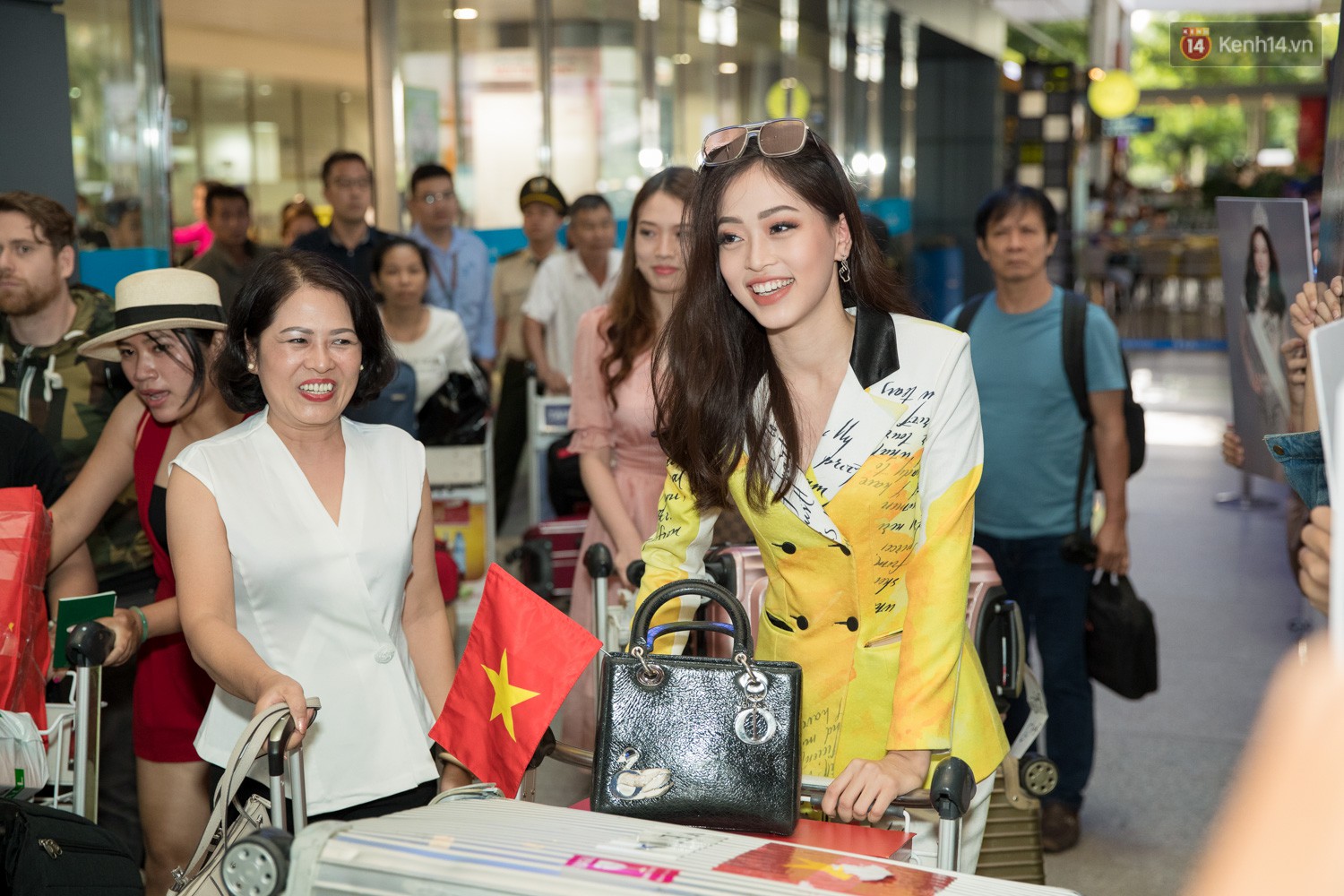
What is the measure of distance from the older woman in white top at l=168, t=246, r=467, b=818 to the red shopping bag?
0.36 metres

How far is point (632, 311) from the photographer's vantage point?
3.84m

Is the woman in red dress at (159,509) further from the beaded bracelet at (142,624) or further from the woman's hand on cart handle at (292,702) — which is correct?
the woman's hand on cart handle at (292,702)

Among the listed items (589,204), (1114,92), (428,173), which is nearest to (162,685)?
(589,204)

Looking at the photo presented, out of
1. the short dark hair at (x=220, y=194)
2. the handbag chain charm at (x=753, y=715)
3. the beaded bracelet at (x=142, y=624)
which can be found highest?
the short dark hair at (x=220, y=194)

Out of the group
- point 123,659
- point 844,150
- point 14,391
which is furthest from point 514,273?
point 844,150

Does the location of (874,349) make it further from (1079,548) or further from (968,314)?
(968,314)

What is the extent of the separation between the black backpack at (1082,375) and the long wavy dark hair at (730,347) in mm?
1803

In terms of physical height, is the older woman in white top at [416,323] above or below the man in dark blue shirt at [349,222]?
below

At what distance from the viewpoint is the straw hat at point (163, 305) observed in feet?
10.1

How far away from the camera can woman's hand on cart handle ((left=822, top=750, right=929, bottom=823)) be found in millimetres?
1900

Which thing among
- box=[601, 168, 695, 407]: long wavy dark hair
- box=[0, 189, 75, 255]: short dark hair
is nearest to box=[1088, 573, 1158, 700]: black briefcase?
box=[601, 168, 695, 407]: long wavy dark hair

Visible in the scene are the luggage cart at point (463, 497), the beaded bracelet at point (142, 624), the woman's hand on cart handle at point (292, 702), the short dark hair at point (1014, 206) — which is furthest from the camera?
the luggage cart at point (463, 497)

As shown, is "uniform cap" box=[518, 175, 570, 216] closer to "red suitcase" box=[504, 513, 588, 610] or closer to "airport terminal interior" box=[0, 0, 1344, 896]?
"airport terminal interior" box=[0, 0, 1344, 896]

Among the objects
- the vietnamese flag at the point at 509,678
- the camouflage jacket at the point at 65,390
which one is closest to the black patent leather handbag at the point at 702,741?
the vietnamese flag at the point at 509,678
